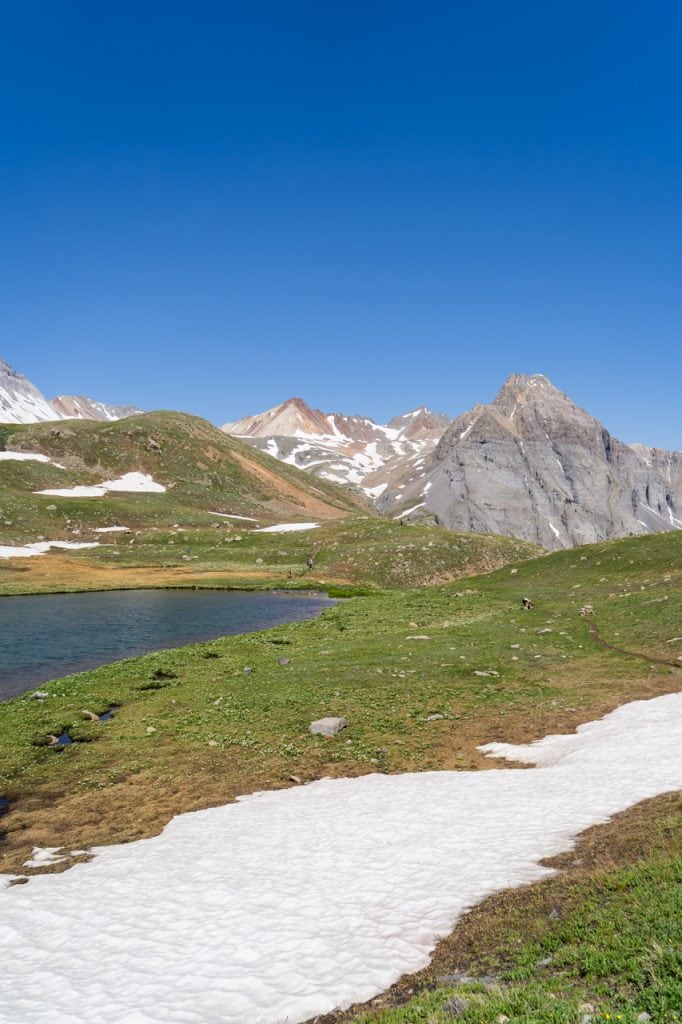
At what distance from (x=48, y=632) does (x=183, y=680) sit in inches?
811

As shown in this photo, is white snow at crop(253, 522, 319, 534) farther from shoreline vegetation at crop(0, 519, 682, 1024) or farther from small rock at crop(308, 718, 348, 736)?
small rock at crop(308, 718, 348, 736)

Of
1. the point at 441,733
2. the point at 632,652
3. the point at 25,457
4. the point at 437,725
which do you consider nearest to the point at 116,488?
the point at 25,457

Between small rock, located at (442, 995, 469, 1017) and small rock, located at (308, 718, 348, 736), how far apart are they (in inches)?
729

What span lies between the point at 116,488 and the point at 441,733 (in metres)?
134

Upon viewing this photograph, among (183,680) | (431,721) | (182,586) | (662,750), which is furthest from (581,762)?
(182,586)

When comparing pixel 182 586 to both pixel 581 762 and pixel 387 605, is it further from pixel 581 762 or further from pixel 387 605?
pixel 581 762

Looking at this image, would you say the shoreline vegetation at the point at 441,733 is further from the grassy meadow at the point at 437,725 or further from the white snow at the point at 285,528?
the white snow at the point at 285,528

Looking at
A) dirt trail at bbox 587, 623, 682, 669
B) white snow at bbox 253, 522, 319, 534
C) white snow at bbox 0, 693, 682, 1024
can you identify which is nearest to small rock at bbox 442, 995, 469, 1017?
white snow at bbox 0, 693, 682, 1024

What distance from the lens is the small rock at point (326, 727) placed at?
27272mm

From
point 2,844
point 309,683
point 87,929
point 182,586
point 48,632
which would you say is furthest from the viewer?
point 182,586

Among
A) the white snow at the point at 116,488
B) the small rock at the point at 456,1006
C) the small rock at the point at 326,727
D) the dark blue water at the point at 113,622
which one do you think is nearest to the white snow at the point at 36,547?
→ the white snow at the point at 116,488

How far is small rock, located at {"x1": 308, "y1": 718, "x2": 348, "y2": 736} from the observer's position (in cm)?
2727

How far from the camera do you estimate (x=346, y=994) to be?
10.4m

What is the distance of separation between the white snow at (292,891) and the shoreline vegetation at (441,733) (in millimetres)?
1069
